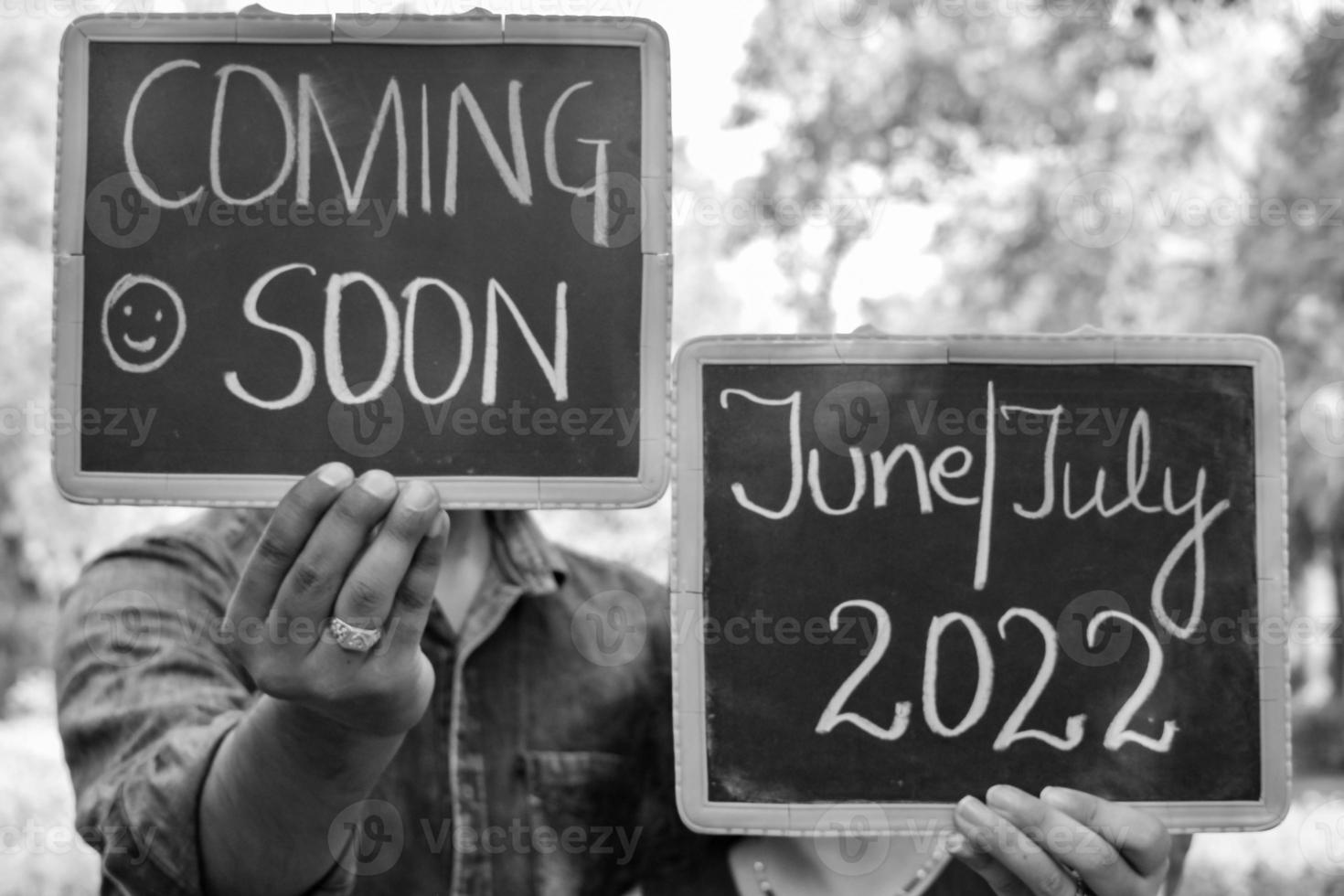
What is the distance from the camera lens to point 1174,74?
790cm

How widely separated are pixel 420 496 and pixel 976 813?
2.32 feet

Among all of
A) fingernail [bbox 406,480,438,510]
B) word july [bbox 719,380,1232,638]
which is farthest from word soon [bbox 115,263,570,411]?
word july [bbox 719,380,1232,638]

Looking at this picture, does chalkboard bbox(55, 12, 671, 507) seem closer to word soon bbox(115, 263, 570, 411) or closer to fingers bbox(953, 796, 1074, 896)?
word soon bbox(115, 263, 570, 411)

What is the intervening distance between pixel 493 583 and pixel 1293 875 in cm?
491

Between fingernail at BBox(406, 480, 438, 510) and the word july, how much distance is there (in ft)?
1.22

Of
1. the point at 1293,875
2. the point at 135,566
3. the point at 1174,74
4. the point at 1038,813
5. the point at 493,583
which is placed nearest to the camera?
the point at 1038,813

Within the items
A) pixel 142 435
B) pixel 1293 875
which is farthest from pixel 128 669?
pixel 1293 875

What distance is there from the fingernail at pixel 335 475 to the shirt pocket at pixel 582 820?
0.63 m

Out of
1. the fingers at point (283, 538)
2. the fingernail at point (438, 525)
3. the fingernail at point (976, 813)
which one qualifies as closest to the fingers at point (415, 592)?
the fingernail at point (438, 525)

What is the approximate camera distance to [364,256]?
57.6 inches

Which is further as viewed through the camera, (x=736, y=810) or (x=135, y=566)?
(x=135, y=566)

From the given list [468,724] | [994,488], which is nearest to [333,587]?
[468,724]

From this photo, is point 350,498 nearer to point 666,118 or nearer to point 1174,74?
point 666,118

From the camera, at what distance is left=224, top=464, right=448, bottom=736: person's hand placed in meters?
1.29
